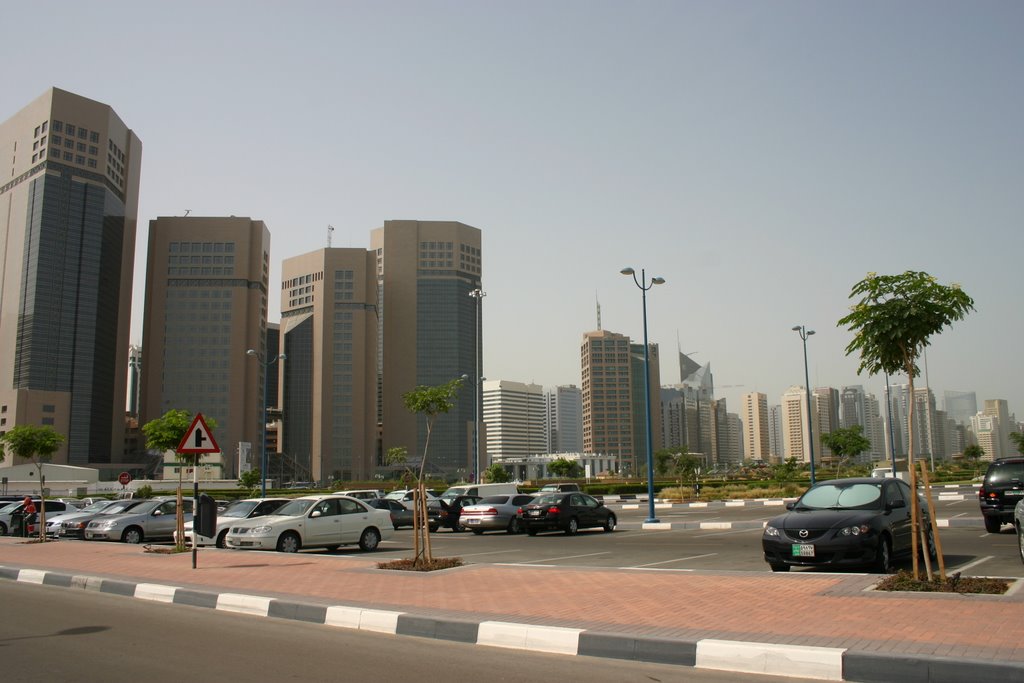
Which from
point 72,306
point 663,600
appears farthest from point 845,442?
point 72,306

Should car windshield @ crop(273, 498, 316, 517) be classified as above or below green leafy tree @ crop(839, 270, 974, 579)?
below

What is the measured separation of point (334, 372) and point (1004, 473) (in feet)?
573

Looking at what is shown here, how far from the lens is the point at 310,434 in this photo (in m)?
186

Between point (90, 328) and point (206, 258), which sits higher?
point (206, 258)

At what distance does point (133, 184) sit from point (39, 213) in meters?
24.5

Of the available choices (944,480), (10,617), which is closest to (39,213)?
(944,480)

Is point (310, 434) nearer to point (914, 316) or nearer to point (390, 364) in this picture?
point (390, 364)

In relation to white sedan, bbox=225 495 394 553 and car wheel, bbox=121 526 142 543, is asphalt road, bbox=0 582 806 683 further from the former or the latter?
car wheel, bbox=121 526 142 543

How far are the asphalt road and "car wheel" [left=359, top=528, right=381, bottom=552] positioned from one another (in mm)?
10493

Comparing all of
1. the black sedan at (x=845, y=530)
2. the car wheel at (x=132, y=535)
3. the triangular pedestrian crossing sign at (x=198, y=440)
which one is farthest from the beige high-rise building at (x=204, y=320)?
the black sedan at (x=845, y=530)

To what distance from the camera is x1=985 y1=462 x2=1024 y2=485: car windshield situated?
59.8ft

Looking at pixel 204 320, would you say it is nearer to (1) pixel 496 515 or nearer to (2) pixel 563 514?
(1) pixel 496 515

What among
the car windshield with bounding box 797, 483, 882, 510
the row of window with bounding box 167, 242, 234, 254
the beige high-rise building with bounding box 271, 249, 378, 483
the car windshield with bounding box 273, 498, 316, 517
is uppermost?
the row of window with bounding box 167, 242, 234, 254

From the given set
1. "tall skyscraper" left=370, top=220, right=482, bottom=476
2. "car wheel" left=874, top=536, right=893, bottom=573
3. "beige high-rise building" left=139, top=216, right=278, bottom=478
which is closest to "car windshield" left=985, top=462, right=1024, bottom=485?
"car wheel" left=874, top=536, right=893, bottom=573
